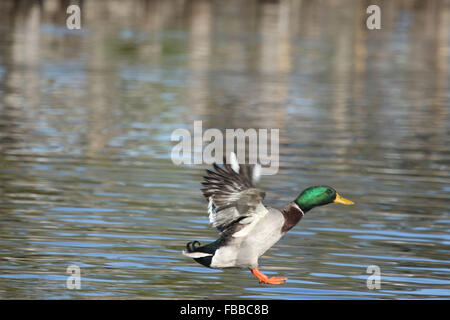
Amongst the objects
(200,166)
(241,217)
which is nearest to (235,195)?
(241,217)

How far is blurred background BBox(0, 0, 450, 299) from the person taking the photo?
1045 centimetres

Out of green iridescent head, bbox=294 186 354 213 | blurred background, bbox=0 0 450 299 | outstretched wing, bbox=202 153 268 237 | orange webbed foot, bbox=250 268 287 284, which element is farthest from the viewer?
blurred background, bbox=0 0 450 299

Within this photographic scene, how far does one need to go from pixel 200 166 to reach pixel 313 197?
8200 mm

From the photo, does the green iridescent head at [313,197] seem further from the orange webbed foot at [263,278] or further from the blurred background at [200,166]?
the blurred background at [200,166]

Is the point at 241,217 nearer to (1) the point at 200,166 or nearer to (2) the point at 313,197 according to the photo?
(2) the point at 313,197

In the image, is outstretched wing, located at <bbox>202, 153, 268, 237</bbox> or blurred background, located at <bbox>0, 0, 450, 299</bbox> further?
blurred background, located at <bbox>0, 0, 450, 299</bbox>

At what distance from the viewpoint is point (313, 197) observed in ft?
28.7

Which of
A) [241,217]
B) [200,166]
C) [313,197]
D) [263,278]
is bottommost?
[200,166]

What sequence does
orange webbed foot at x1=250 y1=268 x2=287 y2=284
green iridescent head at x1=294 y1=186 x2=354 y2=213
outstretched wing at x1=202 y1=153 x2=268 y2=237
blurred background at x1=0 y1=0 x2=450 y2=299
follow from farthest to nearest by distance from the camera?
blurred background at x1=0 y1=0 x2=450 y2=299
green iridescent head at x1=294 y1=186 x2=354 y2=213
orange webbed foot at x1=250 y1=268 x2=287 y2=284
outstretched wing at x1=202 y1=153 x2=268 y2=237

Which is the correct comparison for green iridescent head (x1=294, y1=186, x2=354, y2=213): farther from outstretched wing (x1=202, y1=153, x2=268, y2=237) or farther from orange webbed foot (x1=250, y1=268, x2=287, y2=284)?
orange webbed foot (x1=250, y1=268, x2=287, y2=284)

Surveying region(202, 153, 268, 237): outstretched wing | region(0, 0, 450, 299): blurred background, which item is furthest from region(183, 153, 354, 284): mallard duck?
region(0, 0, 450, 299): blurred background

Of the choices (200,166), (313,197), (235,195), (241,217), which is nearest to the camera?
(235,195)

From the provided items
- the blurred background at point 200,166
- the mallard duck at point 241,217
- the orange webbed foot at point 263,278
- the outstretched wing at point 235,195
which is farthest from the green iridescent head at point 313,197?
the blurred background at point 200,166
